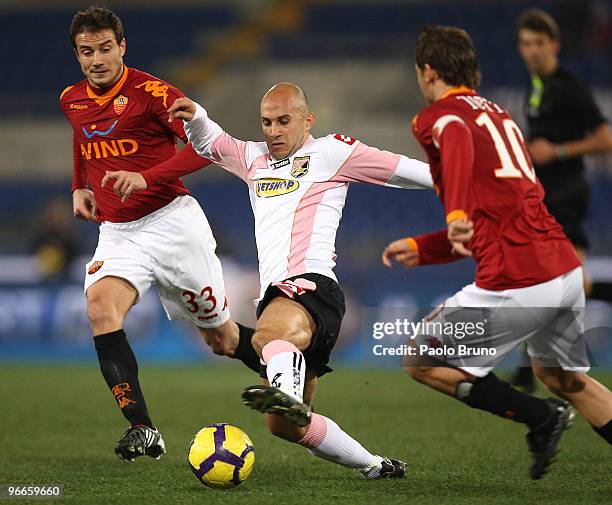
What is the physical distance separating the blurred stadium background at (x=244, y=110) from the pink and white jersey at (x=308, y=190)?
6.18 metres

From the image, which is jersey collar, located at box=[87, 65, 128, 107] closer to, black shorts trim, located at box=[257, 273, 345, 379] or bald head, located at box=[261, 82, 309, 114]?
bald head, located at box=[261, 82, 309, 114]

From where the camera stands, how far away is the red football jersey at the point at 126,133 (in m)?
6.04

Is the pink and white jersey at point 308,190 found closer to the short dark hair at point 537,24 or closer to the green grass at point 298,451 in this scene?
the green grass at point 298,451

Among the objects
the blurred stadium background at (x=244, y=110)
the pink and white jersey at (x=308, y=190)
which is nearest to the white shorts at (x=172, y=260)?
the pink and white jersey at (x=308, y=190)

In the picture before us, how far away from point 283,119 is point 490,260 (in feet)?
4.78

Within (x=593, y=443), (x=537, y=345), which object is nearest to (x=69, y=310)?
(x=593, y=443)

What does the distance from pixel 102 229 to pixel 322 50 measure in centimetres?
1332

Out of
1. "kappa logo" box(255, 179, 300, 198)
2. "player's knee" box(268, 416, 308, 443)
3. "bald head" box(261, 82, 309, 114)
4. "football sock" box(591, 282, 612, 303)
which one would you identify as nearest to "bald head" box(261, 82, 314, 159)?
"bald head" box(261, 82, 309, 114)

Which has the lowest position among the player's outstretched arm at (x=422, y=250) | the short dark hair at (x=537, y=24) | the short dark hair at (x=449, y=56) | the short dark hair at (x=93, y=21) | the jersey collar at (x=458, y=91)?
the player's outstretched arm at (x=422, y=250)

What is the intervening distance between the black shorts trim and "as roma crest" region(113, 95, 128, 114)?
164 centimetres

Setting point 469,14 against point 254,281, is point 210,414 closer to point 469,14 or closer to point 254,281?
point 254,281

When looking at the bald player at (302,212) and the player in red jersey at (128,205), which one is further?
the player in red jersey at (128,205)

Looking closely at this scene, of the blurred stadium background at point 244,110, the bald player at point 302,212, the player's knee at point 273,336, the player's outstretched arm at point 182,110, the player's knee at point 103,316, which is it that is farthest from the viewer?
the blurred stadium background at point 244,110

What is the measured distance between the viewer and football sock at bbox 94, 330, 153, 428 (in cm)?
555
